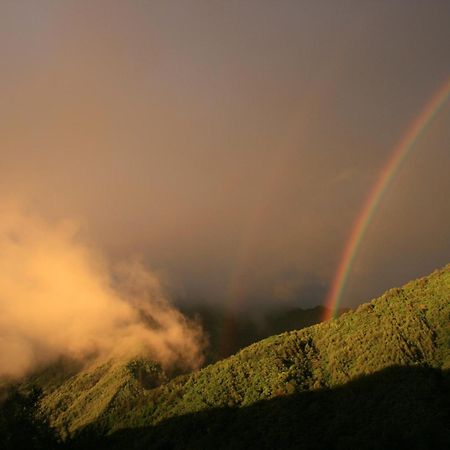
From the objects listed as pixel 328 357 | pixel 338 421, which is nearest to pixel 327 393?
pixel 328 357

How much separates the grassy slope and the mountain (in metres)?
0.42

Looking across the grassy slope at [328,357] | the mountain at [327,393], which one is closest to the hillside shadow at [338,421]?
the mountain at [327,393]

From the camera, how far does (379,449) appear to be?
251 ft

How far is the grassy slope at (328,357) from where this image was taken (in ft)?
413

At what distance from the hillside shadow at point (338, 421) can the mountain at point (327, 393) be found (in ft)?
1.08

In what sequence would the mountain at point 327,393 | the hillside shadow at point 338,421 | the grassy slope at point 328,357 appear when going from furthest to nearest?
the grassy slope at point 328,357 → the mountain at point 327,393 → the hillside shadow at point 338,421

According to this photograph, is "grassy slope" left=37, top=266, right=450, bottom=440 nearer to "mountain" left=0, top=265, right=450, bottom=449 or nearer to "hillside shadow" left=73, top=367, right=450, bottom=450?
"mountain" left=0, top=265, right=450, bottom=449

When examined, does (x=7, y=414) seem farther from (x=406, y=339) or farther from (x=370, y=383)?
(x=406, y=339)

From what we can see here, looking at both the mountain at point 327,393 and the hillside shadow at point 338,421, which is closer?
the hillside shadow at point 338,421

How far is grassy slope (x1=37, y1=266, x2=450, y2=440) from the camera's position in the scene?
126 m

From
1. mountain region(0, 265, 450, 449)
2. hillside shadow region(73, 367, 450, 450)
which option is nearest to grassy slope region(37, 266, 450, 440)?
mountain region(0, 265, 450, 449)

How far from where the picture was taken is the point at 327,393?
129 meters

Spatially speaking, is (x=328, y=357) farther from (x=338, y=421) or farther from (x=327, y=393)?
(x=338, y=421)

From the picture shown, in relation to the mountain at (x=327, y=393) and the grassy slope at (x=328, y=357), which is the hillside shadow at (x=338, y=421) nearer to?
the mountain at (x=327, y=393)
